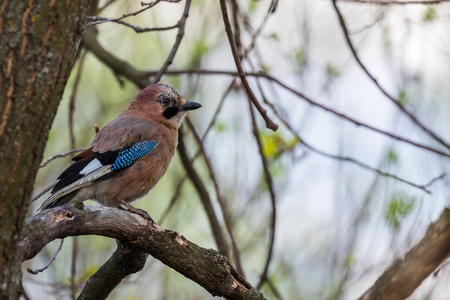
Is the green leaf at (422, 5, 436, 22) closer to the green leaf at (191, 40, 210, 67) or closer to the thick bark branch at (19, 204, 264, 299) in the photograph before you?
the green leaf at (191, 40, 210, 67)

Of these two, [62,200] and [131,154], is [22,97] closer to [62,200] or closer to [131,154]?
[62,200]

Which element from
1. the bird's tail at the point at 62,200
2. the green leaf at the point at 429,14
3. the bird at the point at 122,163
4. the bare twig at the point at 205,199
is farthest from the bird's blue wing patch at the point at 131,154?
the green leaf at the point at 429,14

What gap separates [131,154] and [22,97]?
245cm

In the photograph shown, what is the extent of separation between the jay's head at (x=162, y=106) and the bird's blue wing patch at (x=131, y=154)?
51 cm

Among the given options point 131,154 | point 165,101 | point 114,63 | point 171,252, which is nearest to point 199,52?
point 114,63

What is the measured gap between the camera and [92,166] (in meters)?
4.54

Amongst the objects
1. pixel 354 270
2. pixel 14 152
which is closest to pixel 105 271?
pixel 14 152

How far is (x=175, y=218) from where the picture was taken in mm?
7254

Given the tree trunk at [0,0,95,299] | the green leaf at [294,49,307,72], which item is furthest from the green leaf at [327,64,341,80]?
the tree trunk at [0,0,95,299]

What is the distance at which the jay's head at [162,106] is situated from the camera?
17.6 feet

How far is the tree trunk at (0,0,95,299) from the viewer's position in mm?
2318

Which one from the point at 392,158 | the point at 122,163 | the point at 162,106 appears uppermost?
the point at 162,106

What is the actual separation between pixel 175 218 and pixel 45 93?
4991 millimetres

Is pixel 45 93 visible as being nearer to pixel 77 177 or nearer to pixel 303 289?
pixel 77 177
